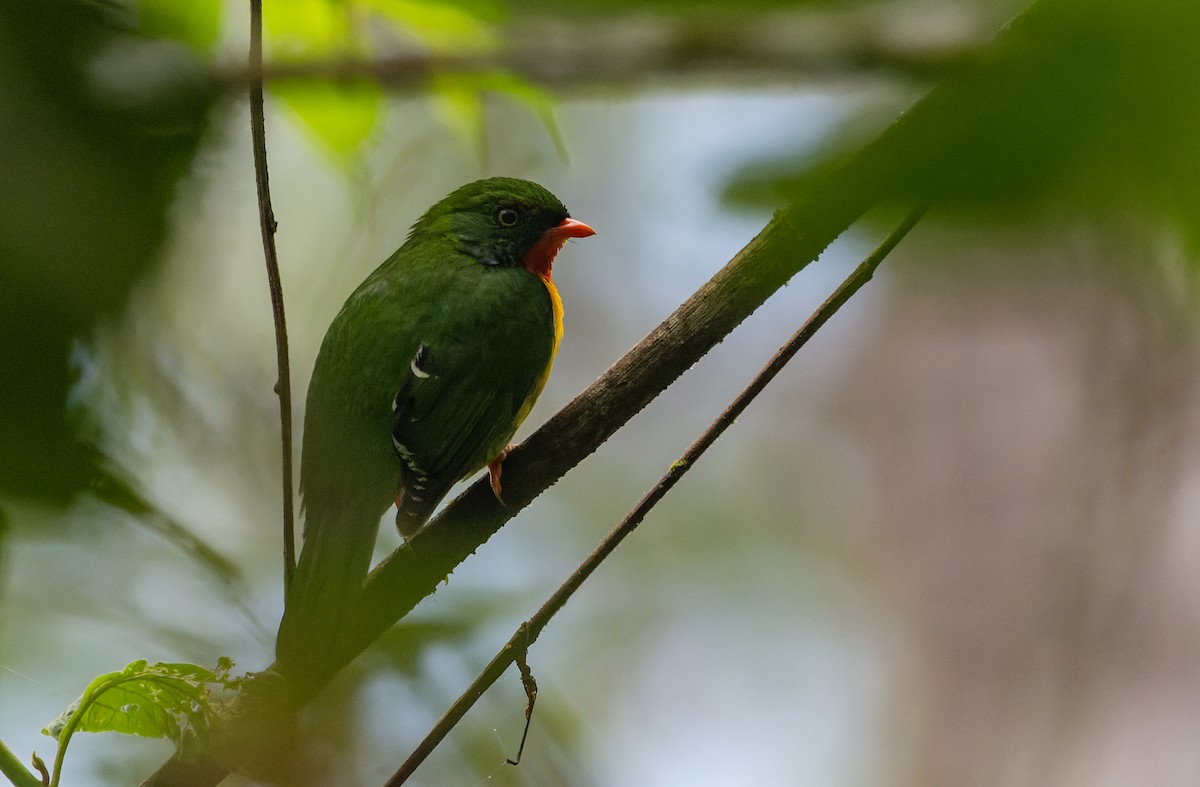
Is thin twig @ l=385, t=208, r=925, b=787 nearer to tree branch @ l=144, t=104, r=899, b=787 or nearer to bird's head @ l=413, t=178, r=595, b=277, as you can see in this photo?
tree branch @ l=144, t=104, r=899, b=787

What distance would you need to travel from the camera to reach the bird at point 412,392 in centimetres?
259

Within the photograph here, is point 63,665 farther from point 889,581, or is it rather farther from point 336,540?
point 889,581

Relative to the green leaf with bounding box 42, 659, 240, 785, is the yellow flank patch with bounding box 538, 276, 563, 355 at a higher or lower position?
higher

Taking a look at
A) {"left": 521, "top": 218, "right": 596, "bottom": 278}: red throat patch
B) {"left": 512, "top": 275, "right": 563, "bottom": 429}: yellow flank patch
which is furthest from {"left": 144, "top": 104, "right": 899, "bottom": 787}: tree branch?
{"left": 521, "top": 218, "right": 596, "bottom": 278}: red throat patch

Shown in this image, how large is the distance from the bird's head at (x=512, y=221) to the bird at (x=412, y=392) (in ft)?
0.46

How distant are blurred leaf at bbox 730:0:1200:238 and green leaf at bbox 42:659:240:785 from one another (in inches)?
50.3

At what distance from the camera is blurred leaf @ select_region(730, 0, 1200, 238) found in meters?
0.37

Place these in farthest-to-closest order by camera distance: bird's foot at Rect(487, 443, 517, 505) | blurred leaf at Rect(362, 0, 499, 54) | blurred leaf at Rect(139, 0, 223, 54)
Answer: bird's foot at Rect(487, 443, 517, 505)
blurred leaf at Rect(362, 0, 499, 54)
blurred leaf at Rect(139, 0, 223, 54)

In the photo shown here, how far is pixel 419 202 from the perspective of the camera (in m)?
4.60

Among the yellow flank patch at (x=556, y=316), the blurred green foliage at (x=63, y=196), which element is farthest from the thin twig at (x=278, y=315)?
the yellow flank patch at (x=556, y=316)

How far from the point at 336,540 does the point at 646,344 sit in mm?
830

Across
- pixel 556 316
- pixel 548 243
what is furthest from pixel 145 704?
pixel 548 243

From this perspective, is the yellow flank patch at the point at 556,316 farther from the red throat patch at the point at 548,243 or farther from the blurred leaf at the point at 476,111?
the blurred leaf at the point at 476,111

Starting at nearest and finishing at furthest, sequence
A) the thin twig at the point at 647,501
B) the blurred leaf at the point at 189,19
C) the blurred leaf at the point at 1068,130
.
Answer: the blurred leaf at the point at 1068,130 → the blurred leaf at the point at 189,19 → the thin twig at the point at 647,501
